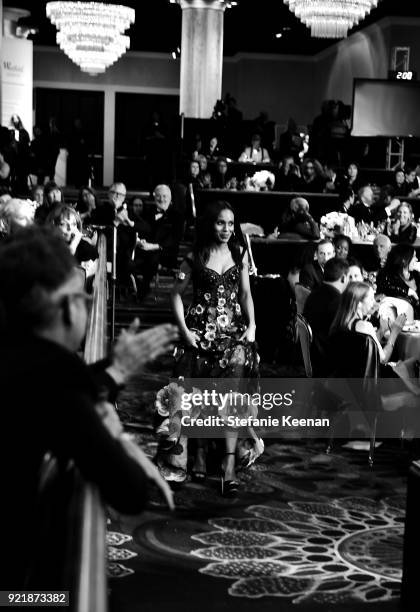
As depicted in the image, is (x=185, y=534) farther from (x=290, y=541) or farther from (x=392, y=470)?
(x=392, y=470)

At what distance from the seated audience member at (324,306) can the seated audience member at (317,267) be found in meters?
1.11

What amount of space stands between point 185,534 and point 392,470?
1.59 meters

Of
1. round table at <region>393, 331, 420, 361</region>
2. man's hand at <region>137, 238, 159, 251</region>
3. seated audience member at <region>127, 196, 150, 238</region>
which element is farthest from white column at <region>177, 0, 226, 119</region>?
round table at <region>393, 331, 420, 361</region>

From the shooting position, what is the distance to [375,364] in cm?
558

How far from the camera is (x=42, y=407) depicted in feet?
4.51

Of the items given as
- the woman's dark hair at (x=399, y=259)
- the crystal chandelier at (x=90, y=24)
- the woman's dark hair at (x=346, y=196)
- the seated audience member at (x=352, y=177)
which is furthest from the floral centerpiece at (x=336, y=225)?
the crystal chandelier at (x=90, y=24)

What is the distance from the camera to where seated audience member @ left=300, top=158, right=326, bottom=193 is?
12328 mm

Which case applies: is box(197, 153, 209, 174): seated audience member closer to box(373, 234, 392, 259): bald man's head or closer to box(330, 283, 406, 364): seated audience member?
box(373, 234, 392, 259): bald man's head

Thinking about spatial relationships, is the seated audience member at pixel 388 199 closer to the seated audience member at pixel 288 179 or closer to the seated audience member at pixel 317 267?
the seated audience member at pixel 288 179

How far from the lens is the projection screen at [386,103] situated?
623 inches

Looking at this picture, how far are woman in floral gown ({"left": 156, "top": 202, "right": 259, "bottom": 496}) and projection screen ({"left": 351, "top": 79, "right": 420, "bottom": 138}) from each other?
11.2 meters

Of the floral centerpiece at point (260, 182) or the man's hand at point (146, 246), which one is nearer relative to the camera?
the man's hand at point (146, 246)

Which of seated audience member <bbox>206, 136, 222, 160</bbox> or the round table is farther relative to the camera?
seated audience member <bbox>206, 136, 222, 160</bbox>

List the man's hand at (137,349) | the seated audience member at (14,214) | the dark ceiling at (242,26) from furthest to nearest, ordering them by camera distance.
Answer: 1. the dark ceiling at (242,26)
2. the seated audience member at (14,214)
3. the man's hand at (137,349)
